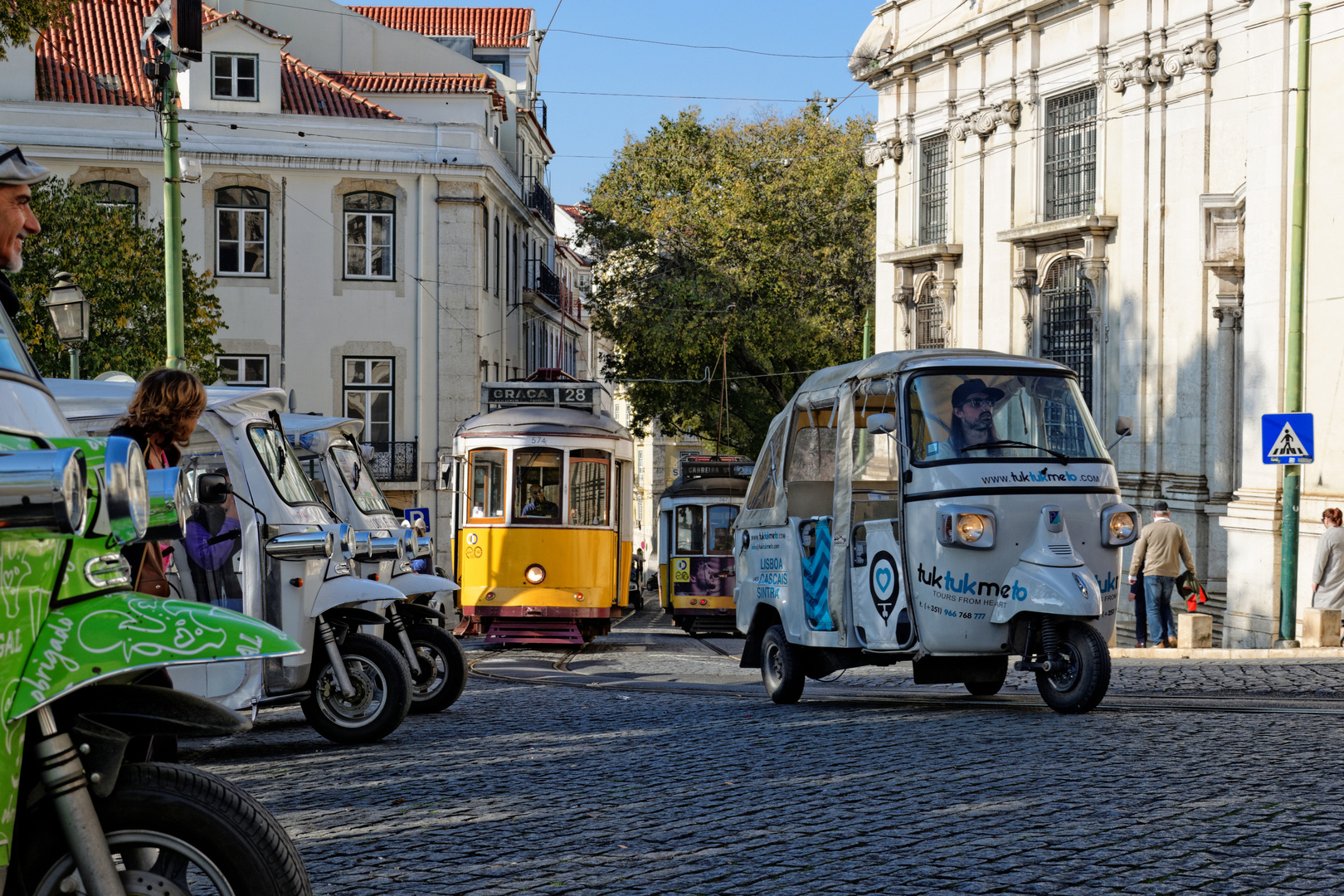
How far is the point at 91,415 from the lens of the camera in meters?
8.91

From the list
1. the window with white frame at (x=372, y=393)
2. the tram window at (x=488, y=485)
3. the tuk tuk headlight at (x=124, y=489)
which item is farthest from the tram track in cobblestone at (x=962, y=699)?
the window with white frame at (x=372, y=393)

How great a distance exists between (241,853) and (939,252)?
30445 millimetres

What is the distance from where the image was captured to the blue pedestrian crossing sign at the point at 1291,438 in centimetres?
1806

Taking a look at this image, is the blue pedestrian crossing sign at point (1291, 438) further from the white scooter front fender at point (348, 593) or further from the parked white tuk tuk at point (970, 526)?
the white scooter front fender at point (348, 593)

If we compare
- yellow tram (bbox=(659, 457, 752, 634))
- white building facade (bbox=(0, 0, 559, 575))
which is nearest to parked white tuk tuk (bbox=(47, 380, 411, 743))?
yellow tram (bbox=(659, 457, 752, 634))

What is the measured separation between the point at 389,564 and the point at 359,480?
8.23ft

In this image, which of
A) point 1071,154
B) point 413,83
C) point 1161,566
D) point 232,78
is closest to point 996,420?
point 1161,566

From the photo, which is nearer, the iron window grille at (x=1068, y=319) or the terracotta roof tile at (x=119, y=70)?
the iron window grille at (x=1068, y=319)

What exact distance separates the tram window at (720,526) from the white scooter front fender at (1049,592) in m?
22.4

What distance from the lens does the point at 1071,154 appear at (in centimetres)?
2895

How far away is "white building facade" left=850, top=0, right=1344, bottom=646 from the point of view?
21188 millimetres

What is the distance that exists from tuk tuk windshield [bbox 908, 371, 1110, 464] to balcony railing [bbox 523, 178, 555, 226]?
38.4 metres

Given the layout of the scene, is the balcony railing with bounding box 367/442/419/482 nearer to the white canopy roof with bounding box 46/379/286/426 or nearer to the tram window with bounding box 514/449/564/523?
the tram window with bounding box 514/449/564/523

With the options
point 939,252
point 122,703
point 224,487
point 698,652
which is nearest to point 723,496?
point 939,252
